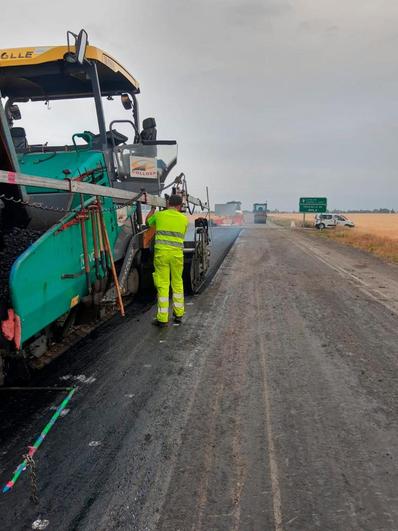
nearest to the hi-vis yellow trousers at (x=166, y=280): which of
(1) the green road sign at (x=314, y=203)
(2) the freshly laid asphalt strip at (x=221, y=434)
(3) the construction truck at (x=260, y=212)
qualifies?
(2) the freshly laid asphalt strip at (x=221, y=434)

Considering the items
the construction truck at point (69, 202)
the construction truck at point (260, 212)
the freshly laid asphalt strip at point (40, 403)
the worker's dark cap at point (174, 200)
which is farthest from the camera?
the construction truck at point (260, 212)

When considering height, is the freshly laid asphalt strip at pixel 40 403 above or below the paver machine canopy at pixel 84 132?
below

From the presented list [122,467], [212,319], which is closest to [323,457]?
[122,467]

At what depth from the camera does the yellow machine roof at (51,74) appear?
14.8 ft

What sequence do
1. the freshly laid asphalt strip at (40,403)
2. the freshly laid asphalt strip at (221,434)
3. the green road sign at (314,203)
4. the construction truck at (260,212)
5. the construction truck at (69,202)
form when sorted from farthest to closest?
the construction truck at (260,212) < the green road sign at (314,203) < the construction truck at (69,202) < the freshly laid asphalt strip at (40,403) < the freshly laid asphalt strip at (221,434)

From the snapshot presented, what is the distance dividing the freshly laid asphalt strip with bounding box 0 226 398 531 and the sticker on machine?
6.53 feet

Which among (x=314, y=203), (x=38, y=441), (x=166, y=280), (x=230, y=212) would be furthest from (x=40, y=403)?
(x=230, y=212)

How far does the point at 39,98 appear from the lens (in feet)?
18.0

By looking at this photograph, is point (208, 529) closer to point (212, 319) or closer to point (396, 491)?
point (396, 491)

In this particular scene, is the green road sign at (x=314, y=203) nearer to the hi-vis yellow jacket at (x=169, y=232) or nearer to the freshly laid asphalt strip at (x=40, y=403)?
the hi-vis yellow jacket at (x=169, y=232)

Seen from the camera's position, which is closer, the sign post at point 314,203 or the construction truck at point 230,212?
the sign post at point 314,203

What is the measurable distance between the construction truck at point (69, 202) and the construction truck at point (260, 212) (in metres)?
48.0

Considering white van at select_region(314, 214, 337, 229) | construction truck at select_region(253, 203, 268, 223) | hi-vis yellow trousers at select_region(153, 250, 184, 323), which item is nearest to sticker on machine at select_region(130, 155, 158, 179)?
hi-vis yellow trousers at select_region(153, 250, 184, 323)

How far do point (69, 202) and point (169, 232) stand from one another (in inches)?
61.2
